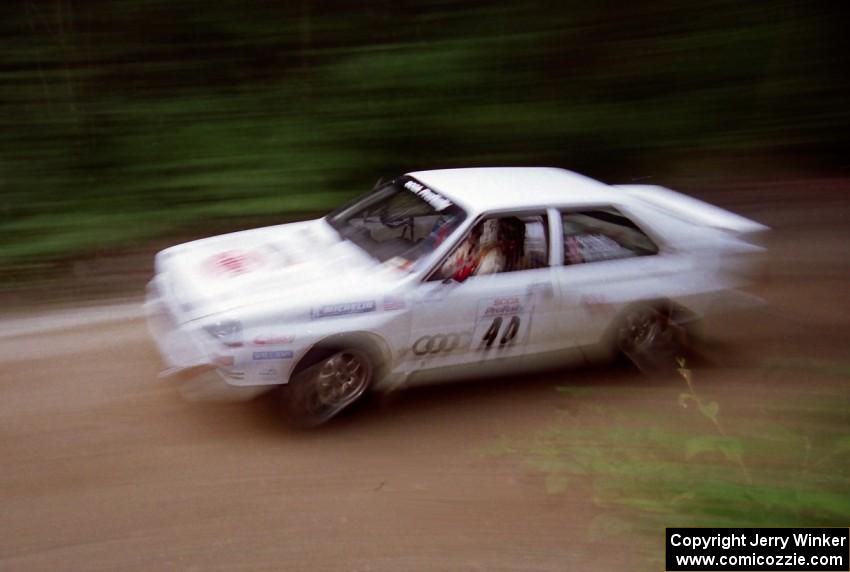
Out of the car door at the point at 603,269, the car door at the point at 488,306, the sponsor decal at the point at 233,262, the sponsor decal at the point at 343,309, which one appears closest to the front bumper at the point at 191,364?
the sponsor decal at the point at 233,262

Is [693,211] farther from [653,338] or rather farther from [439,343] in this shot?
[439,343]

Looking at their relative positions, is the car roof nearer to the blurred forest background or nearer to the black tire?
the black tire

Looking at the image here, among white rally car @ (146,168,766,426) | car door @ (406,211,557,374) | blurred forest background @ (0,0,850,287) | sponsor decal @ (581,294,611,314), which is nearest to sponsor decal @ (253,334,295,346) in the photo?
white rally car @ (146,168,766,426)

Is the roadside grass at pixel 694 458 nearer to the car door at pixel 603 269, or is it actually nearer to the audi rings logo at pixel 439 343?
the car door at pixel 603 269

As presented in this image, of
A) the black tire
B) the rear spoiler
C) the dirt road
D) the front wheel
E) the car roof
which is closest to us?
the dirt road

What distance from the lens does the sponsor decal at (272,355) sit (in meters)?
4.50

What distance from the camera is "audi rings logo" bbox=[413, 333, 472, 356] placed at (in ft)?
16.1

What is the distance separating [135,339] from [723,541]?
14.1ft

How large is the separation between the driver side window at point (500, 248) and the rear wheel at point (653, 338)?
82cm

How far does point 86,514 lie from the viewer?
4.12 metres

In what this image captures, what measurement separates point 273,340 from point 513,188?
1.94 metres

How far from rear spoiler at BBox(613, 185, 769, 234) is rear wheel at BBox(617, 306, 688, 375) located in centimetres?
74

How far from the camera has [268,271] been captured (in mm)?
5012

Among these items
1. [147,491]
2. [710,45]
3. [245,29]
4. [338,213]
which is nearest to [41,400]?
[147,491]
